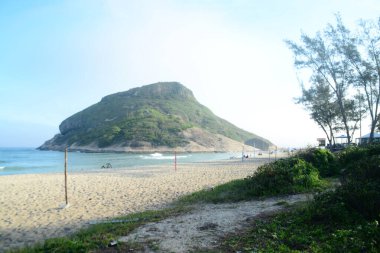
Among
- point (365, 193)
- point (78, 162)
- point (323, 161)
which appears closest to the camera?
point (365, 193)

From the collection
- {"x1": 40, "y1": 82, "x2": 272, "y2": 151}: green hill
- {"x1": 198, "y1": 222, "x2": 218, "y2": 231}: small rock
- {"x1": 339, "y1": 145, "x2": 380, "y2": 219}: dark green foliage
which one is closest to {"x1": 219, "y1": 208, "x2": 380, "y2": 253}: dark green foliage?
{"x1": 339, "y1": 145, "x2": 380, "y2": 219}: dark green foliage

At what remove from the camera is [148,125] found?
396 feet

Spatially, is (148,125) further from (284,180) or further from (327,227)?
(327,227)

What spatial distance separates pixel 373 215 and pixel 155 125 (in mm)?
119458

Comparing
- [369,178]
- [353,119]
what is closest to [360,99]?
[353,119]

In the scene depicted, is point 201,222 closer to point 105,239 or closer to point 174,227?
point 174,227

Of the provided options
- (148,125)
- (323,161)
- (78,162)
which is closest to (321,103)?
(323,161)

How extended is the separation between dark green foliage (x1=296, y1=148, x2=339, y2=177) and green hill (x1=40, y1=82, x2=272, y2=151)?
9207cm

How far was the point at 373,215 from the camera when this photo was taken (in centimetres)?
521

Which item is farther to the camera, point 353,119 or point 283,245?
point 353,119

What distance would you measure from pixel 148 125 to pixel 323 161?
110 meters

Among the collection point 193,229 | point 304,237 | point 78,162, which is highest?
point 304,237

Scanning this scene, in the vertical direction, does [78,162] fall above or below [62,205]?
below

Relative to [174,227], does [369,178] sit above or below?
above
